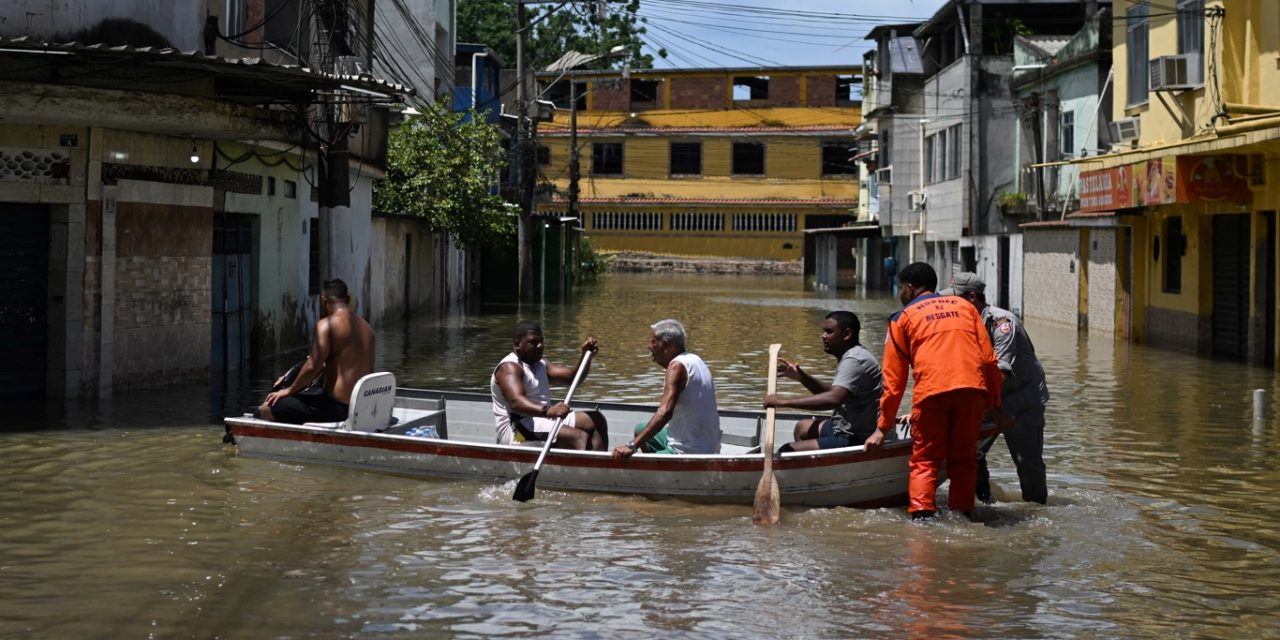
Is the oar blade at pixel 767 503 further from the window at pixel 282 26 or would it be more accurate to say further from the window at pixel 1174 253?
the window at pixel 1174 253

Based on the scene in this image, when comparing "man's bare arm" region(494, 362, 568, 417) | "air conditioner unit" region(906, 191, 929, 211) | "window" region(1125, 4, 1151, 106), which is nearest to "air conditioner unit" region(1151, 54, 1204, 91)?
"window" region(1125, 4, 1151, 106)

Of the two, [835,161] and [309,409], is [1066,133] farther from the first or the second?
[835,161]

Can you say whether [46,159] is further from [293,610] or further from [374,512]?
[293,610]

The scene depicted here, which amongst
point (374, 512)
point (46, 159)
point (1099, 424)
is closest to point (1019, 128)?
point (1099, 424)

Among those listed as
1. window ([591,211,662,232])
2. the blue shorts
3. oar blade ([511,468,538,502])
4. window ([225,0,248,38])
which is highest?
window ([591,211,662,232])

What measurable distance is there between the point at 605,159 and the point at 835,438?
216 feet

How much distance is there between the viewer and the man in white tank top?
10.9 m

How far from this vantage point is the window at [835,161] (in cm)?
7362

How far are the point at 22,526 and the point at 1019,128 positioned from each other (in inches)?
1255

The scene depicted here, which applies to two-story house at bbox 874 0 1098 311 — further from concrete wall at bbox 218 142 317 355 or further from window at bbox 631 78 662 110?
window at bbox 631 78 662 110

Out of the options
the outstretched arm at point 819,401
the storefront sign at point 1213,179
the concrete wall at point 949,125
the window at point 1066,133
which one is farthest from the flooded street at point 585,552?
the concrete wall at point 949,125

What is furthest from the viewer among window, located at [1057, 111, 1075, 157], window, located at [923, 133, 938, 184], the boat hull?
window, located at [923, 133, 938, 184]

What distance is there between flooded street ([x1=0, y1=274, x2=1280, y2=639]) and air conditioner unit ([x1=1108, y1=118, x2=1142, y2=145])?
450 inches

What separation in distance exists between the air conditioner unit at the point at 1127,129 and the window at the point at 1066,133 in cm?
658
